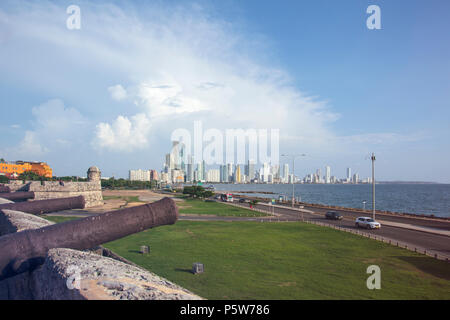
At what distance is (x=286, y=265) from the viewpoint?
39.1 feet

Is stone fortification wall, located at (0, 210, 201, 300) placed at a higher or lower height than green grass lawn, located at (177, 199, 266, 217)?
higher

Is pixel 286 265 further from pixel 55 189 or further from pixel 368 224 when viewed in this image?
pixel 55 189

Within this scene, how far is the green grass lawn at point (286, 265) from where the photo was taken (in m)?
9.00

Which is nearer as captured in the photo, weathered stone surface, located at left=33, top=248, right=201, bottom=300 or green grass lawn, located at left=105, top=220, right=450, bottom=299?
weathered stone surface, located at left=33, top=248, right=201, bottom=300

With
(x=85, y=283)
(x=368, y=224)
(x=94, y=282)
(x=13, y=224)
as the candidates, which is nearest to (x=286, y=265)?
(x=94, y=282)

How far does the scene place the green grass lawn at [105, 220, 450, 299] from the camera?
29.5 ft

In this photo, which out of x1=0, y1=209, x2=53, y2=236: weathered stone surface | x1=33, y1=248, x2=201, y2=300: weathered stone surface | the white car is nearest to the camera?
x1=33, y1=248, x2=201, y2=300: weathered stone surface

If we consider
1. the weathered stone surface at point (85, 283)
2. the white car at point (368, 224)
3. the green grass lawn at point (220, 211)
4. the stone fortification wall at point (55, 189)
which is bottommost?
the green grass lawn at point (220, 211)

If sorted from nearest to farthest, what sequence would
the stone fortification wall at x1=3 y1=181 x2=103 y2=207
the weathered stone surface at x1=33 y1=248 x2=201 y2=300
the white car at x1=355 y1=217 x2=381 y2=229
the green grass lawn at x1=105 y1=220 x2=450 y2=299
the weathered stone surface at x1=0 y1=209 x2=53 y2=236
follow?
the weathered stone surface at x1=33 y1=248 x2=201 y2=300, the weathered stone surface at x1=0 y1=209 x2=53 y2=236, the green grass lawn at x1=105 y1=220 x2=450 y2=299, the white car at x1=355 y1=217 x2=381 y2=229, the stone fortification wall at x1=3 y1=181 x2=103 y2=207

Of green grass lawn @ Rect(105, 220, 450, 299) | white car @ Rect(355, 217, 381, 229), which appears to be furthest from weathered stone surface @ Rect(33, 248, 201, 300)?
white car @ Rect(355, 217, 381, 229)

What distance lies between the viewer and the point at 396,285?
975 cm

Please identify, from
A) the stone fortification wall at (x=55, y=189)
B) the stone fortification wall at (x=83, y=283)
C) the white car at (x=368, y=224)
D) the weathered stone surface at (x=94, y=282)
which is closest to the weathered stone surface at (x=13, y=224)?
the stone fortification wall at (x=83, y=283)

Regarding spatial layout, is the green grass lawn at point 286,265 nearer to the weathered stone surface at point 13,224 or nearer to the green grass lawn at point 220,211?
the weathered stone surface at point 13,224

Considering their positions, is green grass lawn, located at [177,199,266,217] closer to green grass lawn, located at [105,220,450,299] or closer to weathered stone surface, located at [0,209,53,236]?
green grass lawn, located at [105,220,450,299]
